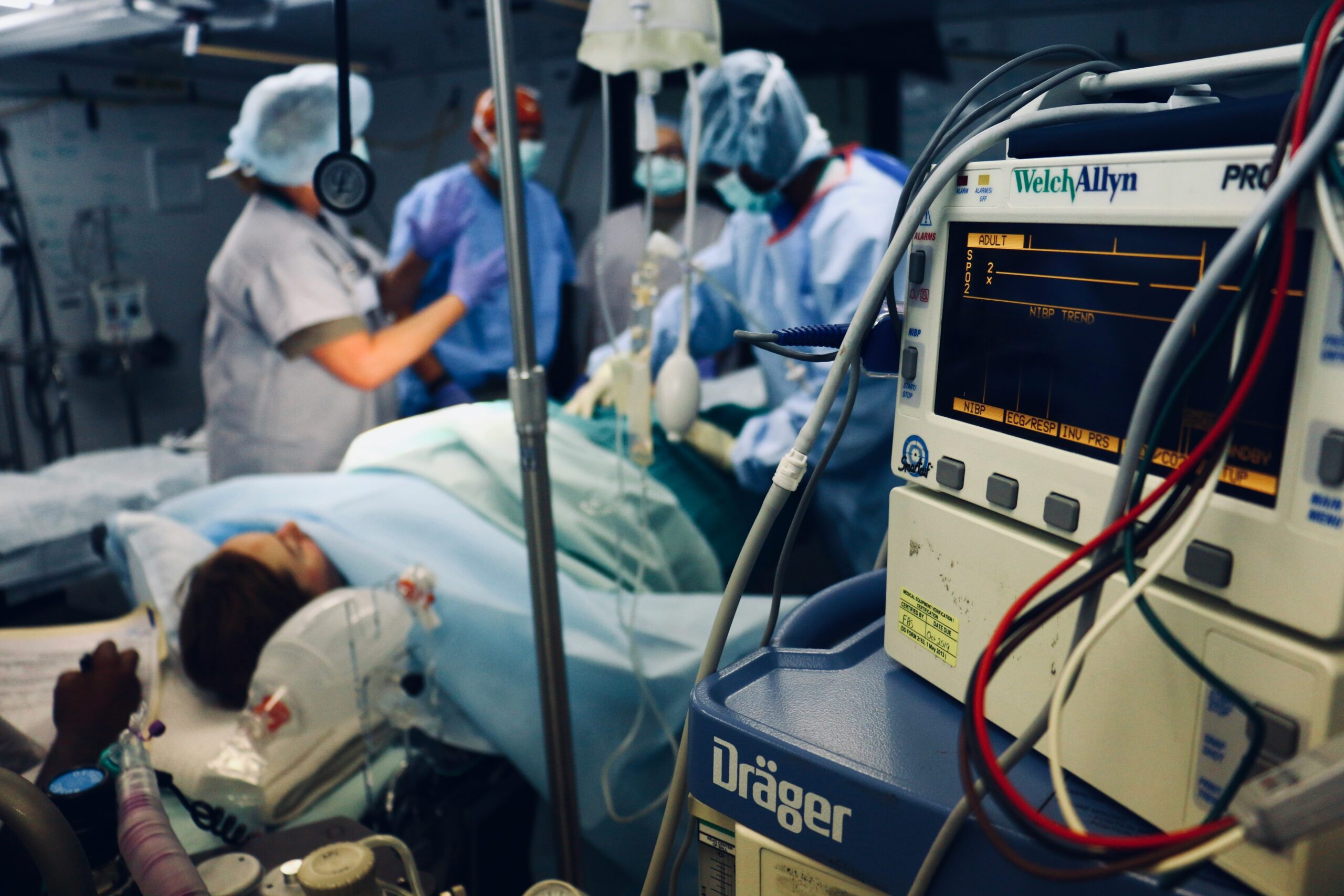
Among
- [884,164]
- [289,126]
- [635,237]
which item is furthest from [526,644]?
[635,237]

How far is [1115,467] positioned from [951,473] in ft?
0.40

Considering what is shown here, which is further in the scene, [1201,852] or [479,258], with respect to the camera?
[479,258]

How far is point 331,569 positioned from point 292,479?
32 centimetres

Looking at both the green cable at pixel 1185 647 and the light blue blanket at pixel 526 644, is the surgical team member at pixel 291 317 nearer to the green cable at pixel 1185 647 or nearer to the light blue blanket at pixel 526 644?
the light blue blanket at pixel 526 644

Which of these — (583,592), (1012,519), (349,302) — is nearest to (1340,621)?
(1012,519)

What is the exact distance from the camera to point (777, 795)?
58 cm

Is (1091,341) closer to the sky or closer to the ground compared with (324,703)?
closer to the sky

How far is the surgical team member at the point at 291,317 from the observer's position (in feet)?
7.07

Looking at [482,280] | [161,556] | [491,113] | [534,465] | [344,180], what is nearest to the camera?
[534,465]

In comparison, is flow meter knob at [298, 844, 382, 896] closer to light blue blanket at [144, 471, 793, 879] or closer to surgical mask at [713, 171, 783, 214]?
light blue blanket at [144, 471, 793, 879]

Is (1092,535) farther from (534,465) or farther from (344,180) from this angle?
(344,180)

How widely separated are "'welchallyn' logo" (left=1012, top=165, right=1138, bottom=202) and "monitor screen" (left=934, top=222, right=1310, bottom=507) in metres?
0.02

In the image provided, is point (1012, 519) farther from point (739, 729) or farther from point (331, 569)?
point (331, 569)

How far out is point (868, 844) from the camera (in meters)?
0.54
